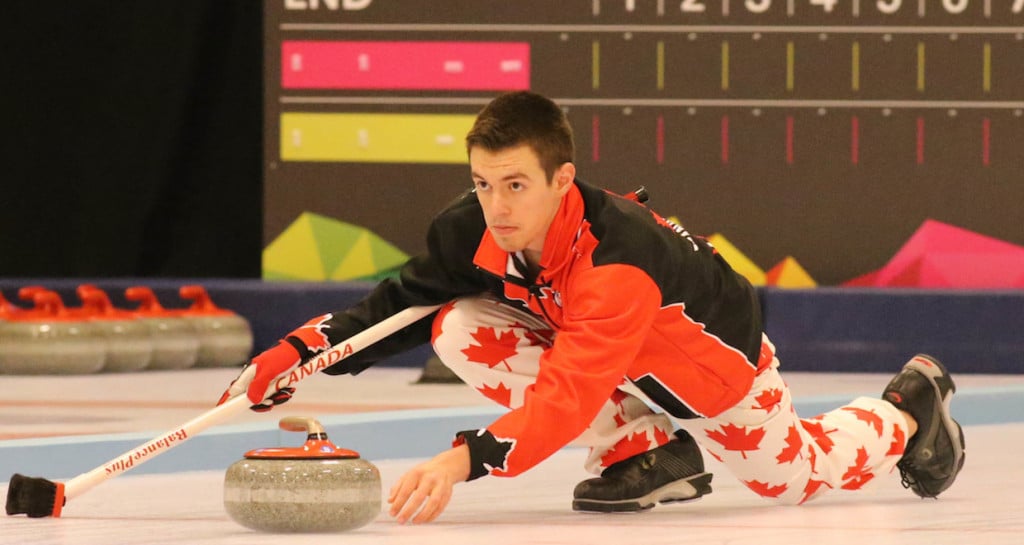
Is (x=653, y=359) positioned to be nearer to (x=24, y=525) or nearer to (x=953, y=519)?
(x=953, y=519)

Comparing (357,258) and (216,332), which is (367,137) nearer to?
(357,258)

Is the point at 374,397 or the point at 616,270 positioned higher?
the point at 616,270

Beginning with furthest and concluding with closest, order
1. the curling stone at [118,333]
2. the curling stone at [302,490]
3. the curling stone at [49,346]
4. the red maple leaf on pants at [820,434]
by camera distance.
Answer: the curling stone at [118,333] < the curling stone at [49,346] < the red maple leaf on pants at [820,434] < the curling stone at [302,490]

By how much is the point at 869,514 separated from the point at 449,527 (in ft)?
2.10

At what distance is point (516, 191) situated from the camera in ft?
7.79

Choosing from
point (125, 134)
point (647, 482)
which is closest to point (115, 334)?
point (125, 134)

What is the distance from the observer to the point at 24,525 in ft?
8.04

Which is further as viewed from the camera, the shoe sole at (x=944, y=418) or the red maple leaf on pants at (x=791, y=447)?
the shoe sole at (x=944, y=418)

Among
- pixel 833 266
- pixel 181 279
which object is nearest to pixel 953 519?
pixel 833 266

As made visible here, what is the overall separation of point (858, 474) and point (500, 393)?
22.6 inches

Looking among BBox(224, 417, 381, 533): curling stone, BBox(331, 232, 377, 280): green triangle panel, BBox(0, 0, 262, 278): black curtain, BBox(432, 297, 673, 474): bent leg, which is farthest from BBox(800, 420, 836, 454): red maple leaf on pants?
BBox(0, 0, 262, 278): black curtain

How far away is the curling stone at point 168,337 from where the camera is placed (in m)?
5.62

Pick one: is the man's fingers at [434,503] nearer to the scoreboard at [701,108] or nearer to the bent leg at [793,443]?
the bent leg at [793,443]

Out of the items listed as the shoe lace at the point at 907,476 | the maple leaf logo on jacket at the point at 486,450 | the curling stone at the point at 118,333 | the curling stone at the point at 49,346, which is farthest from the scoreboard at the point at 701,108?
the maple leaf logo on jacket at the point at 486,450
